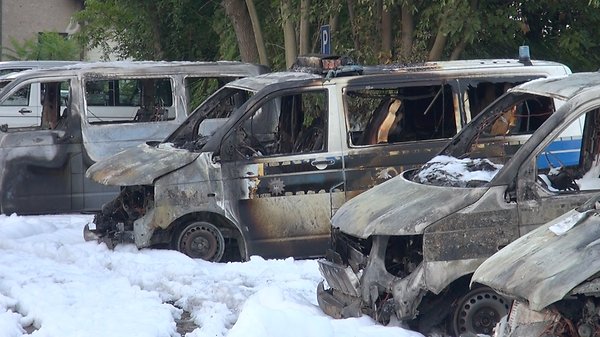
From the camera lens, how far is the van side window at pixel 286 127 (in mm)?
10242

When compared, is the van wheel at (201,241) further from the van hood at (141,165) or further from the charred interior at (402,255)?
the charred interior at (402,255)

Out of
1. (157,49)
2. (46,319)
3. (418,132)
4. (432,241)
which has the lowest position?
(46,319)

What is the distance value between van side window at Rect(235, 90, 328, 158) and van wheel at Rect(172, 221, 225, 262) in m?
0.79

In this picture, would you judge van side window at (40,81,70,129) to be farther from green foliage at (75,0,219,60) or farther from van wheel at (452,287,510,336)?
van wheel at (452,287,510,336)

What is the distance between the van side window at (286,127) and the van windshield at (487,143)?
1635mm

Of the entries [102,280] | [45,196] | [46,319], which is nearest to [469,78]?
[102,280]

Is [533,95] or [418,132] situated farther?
[418,132]

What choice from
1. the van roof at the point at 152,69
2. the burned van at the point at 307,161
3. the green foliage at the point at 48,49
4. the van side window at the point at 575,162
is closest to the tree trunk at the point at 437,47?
the van roof at the point at 152,69

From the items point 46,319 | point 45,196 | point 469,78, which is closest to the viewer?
point 46,319

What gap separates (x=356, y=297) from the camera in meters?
7.60

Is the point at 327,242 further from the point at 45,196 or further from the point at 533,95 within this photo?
the point at 45,196

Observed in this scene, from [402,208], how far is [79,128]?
6.73 m

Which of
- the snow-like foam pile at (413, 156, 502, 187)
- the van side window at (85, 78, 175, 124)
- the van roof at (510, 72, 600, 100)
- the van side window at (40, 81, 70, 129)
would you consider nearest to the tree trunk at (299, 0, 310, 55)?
the van side window at (85, 78, 175, 124)

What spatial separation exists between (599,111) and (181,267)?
12.9 feet
